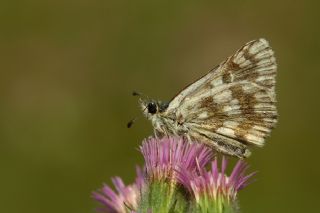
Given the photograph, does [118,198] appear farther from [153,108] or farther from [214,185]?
[214,185]

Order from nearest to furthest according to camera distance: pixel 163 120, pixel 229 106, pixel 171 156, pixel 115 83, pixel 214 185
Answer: pixel 214 185
pixel 171 156
pixel 163 120
pixel 229 106
pixel 115 83

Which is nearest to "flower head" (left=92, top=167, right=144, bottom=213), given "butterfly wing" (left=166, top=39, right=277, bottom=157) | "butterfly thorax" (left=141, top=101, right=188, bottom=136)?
"butterfly thorax" (left=141, top=101, right=188, bottom=136)

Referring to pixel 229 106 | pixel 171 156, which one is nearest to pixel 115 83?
pixel 229 106

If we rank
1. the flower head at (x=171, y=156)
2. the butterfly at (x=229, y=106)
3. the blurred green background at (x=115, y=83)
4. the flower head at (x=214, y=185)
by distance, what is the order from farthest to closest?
the blurred green background at (x=115, y=83) < the butterfly at (x=229, y=106) < the flower head at (x=171, y=156) < the flower head at (x=214, y=185)

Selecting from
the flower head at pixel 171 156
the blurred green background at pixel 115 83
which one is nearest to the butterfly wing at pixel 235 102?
the flower head at pixel 171 156

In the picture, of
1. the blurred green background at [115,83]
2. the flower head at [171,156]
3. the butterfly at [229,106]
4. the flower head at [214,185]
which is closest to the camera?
the flower head at [214,185]

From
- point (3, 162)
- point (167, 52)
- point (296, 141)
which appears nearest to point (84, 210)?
point (3, 162)

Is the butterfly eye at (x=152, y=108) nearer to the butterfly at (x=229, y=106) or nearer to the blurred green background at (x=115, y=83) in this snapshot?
the butterfly at (x=229, y=106)
